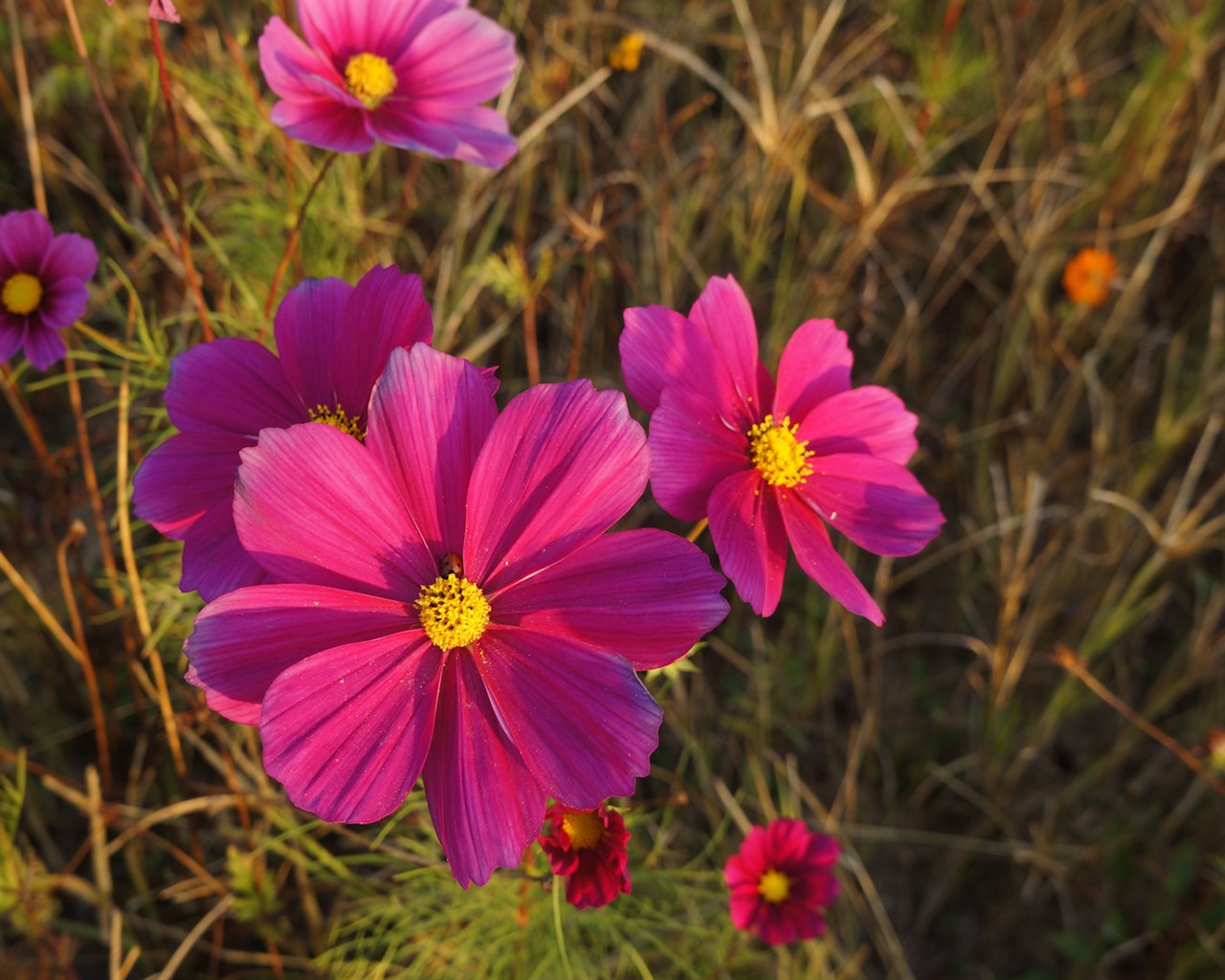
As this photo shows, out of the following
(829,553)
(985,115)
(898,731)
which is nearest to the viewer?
(829,553)

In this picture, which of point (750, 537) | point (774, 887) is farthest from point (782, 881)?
point (750, 537)

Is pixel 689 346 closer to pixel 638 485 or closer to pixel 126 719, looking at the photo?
pixel 638 485

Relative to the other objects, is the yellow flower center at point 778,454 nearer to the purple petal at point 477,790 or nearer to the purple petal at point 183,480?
the purple petal at point 477,790

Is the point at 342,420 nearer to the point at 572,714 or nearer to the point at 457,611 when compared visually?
the point at 457,611

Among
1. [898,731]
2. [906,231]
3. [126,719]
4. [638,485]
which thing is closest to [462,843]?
[638,485]

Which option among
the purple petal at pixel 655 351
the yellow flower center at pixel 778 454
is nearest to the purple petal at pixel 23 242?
the purple petal at pixel 655 351

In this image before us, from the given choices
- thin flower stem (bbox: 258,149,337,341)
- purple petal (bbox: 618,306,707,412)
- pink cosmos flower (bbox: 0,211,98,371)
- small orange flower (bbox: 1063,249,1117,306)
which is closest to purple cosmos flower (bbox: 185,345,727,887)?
purple petal (bbox: 618,306,707,412)
